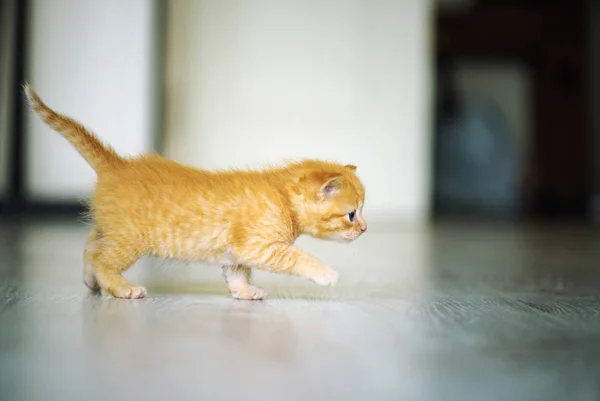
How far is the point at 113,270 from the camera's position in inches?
47.9

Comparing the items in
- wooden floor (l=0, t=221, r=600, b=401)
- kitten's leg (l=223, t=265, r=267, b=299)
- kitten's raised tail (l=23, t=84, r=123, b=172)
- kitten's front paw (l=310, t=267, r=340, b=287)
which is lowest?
wooden floor (l=0, t=221, r=600, b=401)

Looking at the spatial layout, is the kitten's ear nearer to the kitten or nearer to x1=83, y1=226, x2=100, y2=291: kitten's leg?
the kitten

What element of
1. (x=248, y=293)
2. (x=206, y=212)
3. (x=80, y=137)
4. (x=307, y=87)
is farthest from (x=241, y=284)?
(x=307, y=87)

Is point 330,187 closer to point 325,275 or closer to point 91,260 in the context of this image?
point 325,275

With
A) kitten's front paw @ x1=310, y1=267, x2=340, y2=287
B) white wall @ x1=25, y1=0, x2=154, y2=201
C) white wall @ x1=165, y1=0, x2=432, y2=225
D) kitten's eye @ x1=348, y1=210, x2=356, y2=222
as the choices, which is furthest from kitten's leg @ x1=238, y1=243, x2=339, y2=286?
white wall @ x1=165, y1=0, x2=432, y2=225

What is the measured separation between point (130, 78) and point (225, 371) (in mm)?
4050

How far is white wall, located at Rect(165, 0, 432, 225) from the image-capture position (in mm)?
5168

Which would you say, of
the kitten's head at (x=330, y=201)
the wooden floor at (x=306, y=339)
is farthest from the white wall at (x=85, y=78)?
the kitten's head at (x=330, y=201)

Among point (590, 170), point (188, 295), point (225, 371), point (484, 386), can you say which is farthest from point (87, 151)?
point (590, 170)

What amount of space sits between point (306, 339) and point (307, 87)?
4490mm

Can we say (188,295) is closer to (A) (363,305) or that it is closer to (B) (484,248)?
(A) (363,305)

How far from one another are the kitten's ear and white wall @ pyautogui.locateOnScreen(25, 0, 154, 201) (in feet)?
11.0

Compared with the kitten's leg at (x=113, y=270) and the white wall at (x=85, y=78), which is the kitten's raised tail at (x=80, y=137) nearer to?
the kitten's leg at (x=113, y=270)

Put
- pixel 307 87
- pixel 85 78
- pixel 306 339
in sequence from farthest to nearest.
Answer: pixel 307 87 < pixel 85 78 < pixel 306 339
